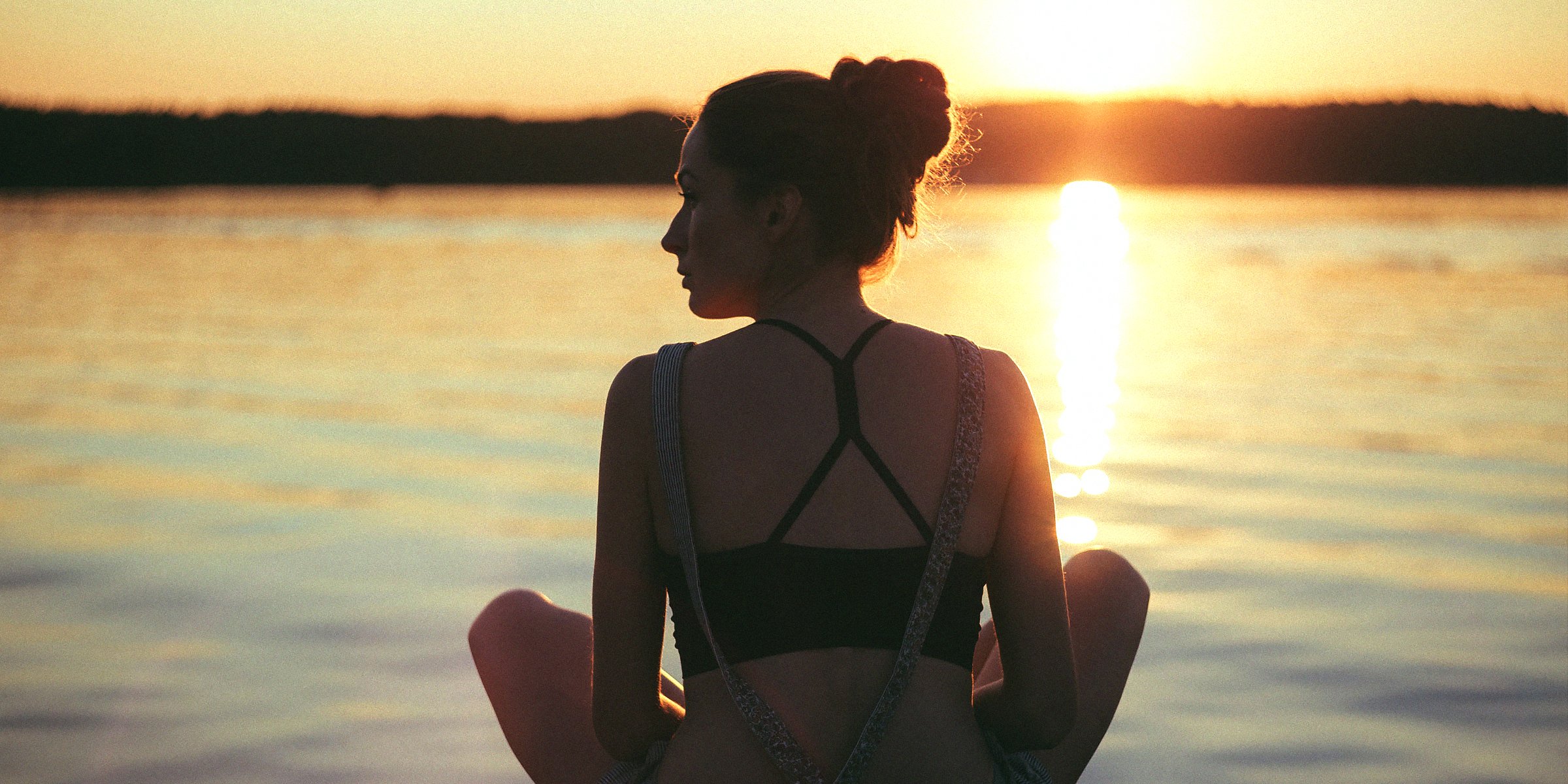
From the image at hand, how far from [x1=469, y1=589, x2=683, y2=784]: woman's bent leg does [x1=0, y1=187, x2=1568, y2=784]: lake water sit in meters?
1.00

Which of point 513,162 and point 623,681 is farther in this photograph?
point 513,162

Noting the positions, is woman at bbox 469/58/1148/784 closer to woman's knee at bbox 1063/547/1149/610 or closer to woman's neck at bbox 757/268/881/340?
woman's neck at bbox 757/268/881/340

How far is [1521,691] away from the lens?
13.4 feet

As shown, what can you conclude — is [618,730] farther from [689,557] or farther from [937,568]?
[937,568]

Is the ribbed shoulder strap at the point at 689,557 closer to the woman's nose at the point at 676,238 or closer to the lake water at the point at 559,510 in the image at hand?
the woman's nose at the point at 676,238

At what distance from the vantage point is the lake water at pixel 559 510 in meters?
3.86

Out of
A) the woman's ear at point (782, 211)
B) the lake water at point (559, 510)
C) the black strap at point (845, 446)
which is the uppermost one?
the woman's ear at point (782, 211)

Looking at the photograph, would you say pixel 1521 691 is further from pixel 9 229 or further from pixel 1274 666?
pixel 9 229

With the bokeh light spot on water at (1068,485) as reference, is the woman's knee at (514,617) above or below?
above

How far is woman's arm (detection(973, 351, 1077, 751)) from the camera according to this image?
6.63 feet

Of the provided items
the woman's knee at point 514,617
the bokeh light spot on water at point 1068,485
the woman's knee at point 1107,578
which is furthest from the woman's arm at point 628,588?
the bokeh light spot on water at point 1068,485

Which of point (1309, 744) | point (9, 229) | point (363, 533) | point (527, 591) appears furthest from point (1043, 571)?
point (9, 229)

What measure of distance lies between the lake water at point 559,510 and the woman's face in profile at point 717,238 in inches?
32.5

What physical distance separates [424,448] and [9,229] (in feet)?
86.4
